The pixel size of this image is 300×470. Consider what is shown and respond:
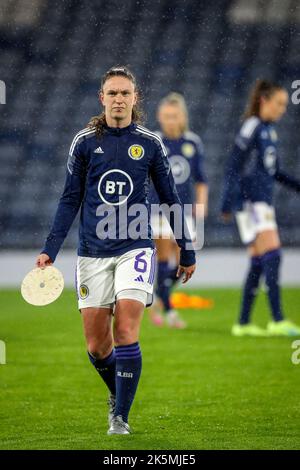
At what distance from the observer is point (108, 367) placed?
559 cm

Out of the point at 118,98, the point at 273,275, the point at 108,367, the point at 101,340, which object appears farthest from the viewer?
the point at 273,275

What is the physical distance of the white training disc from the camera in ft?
17.6

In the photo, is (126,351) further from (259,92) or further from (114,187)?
(259,92)

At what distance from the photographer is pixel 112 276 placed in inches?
212

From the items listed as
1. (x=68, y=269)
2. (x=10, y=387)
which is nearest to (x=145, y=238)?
(x=10, y=387)

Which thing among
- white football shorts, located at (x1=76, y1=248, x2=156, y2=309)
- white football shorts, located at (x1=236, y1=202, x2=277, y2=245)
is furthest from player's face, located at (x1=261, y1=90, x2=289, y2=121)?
white football shorts, located at (x1=76, y1=248, x2=156, y2=309)

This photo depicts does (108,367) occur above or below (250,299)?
below

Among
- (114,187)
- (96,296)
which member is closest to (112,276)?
(96,296)

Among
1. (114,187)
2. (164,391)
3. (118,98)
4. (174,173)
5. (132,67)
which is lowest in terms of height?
(164,391)

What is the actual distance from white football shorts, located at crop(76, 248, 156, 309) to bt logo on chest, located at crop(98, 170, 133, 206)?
0.81ft

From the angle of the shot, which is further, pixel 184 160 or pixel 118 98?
pixel 184 160

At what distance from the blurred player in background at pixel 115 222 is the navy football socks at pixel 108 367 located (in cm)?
14

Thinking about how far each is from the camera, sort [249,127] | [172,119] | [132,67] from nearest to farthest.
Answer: [249,127], [172,119], [132,67]

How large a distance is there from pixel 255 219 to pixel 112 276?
12.9 feet
